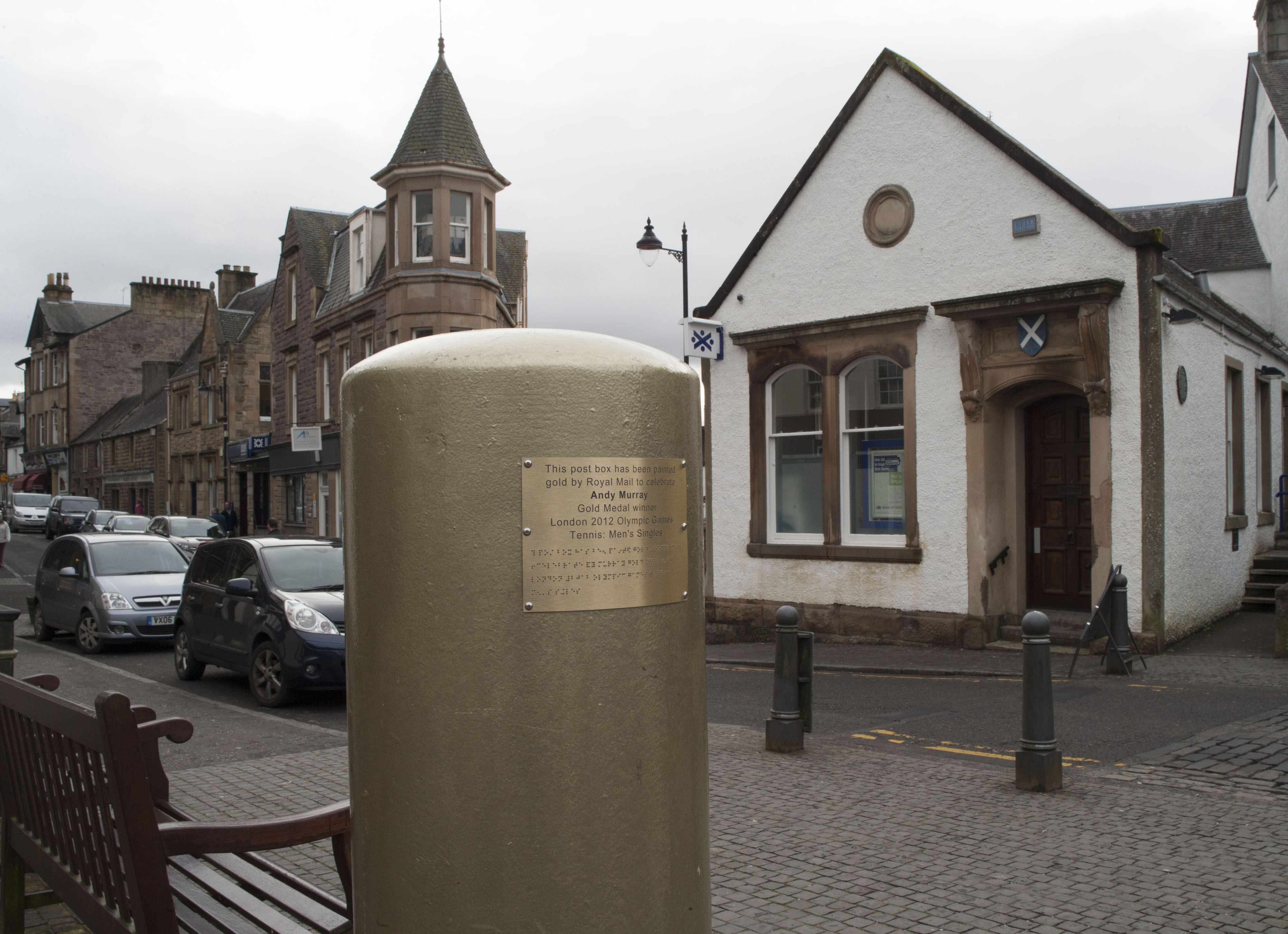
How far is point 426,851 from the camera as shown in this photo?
8.96 ft

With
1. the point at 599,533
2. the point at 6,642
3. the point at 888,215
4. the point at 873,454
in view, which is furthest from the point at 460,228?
the point at 599,533

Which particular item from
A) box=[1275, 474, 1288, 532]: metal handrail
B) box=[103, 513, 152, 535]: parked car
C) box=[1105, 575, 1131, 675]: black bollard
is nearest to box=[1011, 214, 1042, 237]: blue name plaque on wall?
box=[1105, 575, 1131, 675]: black bollard

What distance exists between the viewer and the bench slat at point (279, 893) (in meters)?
3.44

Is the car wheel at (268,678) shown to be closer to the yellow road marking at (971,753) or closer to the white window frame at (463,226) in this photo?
the yellow road marking at (971,753)

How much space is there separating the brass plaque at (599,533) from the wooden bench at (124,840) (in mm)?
1312

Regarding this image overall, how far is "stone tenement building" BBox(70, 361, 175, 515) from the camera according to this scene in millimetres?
52969

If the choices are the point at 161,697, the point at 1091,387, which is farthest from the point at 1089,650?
the point at 161,697

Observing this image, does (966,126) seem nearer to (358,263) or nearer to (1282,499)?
(1282,499)

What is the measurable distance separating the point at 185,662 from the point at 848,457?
8614 mm

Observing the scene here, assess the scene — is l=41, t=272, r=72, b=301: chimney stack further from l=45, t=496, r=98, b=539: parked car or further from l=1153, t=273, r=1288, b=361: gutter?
l=1153, t=273, r=1288, b=361: gutter

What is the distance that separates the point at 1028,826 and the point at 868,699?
14.9 feet

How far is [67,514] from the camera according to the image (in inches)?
1724

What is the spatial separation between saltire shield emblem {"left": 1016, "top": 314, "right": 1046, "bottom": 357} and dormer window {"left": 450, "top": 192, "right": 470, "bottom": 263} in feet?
62.9

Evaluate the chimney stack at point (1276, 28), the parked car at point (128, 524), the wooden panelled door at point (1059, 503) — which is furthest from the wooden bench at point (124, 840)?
the parked car at point (128, 524)
